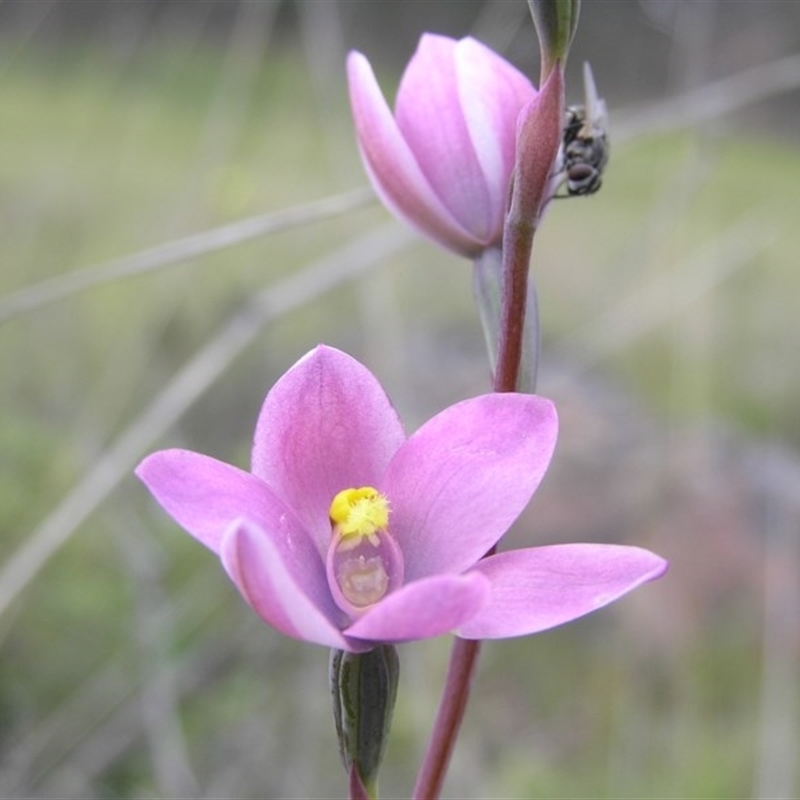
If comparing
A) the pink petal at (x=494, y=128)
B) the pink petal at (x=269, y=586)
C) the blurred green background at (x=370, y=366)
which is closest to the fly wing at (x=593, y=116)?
the pink petal at (x=494, y=128)

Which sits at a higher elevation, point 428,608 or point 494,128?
point 494,128

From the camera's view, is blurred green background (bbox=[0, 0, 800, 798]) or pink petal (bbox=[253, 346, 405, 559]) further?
blurred green background (bbox=[0, 0, 800, 798])

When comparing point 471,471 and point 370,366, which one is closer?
point 471,471

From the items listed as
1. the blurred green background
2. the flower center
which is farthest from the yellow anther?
the blurred green background

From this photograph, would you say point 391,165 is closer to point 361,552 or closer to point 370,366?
point 361,552

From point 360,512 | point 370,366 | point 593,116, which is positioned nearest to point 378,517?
point 360,512

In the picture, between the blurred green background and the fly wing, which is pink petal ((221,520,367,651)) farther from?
the blurred green background

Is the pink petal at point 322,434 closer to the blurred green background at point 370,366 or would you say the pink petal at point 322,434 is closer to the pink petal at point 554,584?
the pink petal at point 554,584
